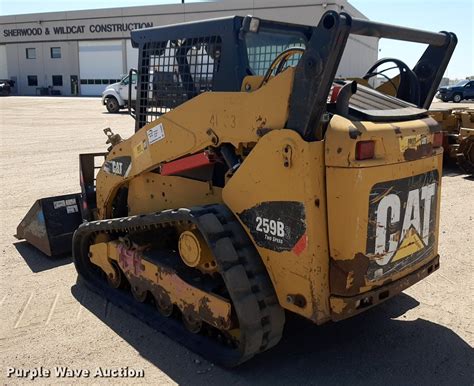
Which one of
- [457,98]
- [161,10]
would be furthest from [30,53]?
[457,98]

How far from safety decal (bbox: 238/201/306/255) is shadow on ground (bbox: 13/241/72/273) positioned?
282 centimetres

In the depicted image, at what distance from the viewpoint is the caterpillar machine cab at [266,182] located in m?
2.80

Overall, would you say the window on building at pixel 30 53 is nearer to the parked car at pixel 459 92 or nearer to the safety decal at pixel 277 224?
the parked car at pixel 459 92

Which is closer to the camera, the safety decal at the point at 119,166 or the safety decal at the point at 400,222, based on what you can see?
the safety decal at the point at 400,222

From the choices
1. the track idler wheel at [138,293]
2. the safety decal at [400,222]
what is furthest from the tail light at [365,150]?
the track idler wheel at [138,293]

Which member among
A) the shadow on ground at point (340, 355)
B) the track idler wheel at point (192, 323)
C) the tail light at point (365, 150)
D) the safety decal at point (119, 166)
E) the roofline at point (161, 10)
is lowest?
the shadow on ground at point (340, 355)

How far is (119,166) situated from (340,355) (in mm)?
2419

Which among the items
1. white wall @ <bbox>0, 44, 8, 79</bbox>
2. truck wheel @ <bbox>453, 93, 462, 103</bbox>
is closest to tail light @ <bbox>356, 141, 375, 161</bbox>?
truck wheel @ <bbox>453, 93, 462, 103</bbox>

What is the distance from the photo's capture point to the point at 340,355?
136 inches

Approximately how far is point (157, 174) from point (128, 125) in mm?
14378

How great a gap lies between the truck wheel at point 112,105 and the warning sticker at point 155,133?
20.9m

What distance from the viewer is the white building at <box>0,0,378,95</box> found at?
135 ft

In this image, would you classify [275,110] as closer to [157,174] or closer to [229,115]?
[229,115]

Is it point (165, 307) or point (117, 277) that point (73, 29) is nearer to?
point (117, 277)
